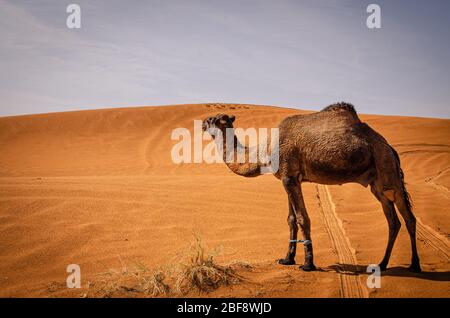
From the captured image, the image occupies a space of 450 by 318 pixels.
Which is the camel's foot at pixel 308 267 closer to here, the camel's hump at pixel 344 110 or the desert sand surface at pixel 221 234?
the desert sand surface at pixel 221 234

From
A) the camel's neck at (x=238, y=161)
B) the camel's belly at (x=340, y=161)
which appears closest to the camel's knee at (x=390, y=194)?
the camel's belly at (x=340, y=161)

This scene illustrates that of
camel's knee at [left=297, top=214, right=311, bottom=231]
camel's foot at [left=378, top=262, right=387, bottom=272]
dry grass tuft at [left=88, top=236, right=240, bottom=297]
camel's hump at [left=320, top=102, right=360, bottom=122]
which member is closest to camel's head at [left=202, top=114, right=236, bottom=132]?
camel's hump at [left=320, top=102, right=360, bottom=122]

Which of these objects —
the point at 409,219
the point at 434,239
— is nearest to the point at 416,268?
the point at 409,219

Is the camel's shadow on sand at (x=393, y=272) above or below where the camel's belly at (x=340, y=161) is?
below

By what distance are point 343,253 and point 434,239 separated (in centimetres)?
226

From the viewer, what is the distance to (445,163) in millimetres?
18609

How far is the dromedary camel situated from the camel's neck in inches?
16.0

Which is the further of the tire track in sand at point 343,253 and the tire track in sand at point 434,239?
the tire track in sand at point 434,239

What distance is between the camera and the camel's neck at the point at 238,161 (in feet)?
18.0

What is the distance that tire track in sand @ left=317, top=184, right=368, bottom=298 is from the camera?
427cm

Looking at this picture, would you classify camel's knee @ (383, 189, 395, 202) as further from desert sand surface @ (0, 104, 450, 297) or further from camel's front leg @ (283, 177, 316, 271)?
camel's front leg @ (283, 177, 316, 271)

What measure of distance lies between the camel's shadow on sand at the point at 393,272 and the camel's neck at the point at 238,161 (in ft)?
6.24
